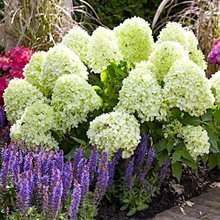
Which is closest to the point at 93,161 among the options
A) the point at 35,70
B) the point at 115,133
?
the point at 115,133

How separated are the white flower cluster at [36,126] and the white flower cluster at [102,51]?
0.50 m

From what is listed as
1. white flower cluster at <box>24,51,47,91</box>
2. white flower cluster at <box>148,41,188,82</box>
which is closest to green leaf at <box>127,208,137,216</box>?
white flower cluster at <box>148,41,188,82</box>

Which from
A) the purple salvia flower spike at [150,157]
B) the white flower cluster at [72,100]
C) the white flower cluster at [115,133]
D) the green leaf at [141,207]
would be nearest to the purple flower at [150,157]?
the purple salvia flower spike at [150,157]

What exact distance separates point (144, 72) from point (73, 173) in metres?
0.82

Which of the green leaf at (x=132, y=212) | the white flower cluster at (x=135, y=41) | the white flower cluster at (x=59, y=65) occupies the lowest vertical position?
the green leaf at (x=132, y=212)

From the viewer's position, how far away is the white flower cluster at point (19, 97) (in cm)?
430

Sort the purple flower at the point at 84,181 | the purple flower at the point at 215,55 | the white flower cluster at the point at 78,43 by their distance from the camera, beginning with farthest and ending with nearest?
the purple flower at the point at 215,55, the white flower cluster at the point at 78,43, the purple flower at the point at 84,181

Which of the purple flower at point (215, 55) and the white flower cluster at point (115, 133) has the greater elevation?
the purple flower at point (215, 55)

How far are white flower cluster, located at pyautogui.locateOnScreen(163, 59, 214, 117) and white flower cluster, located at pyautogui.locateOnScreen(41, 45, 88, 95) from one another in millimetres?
624

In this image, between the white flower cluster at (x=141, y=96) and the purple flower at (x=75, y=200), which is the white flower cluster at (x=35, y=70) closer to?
the white flower cluster at (x=141, y=96)

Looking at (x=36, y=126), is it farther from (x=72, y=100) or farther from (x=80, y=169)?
(x=80, y=169)

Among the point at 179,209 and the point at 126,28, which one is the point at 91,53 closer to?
the point at 126,28

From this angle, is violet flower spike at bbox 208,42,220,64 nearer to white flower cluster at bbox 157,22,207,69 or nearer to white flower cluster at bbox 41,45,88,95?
white flower cluster at bbox 157,22,207,69

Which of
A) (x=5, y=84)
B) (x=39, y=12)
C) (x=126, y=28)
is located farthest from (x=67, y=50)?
(x=39, y=12)
